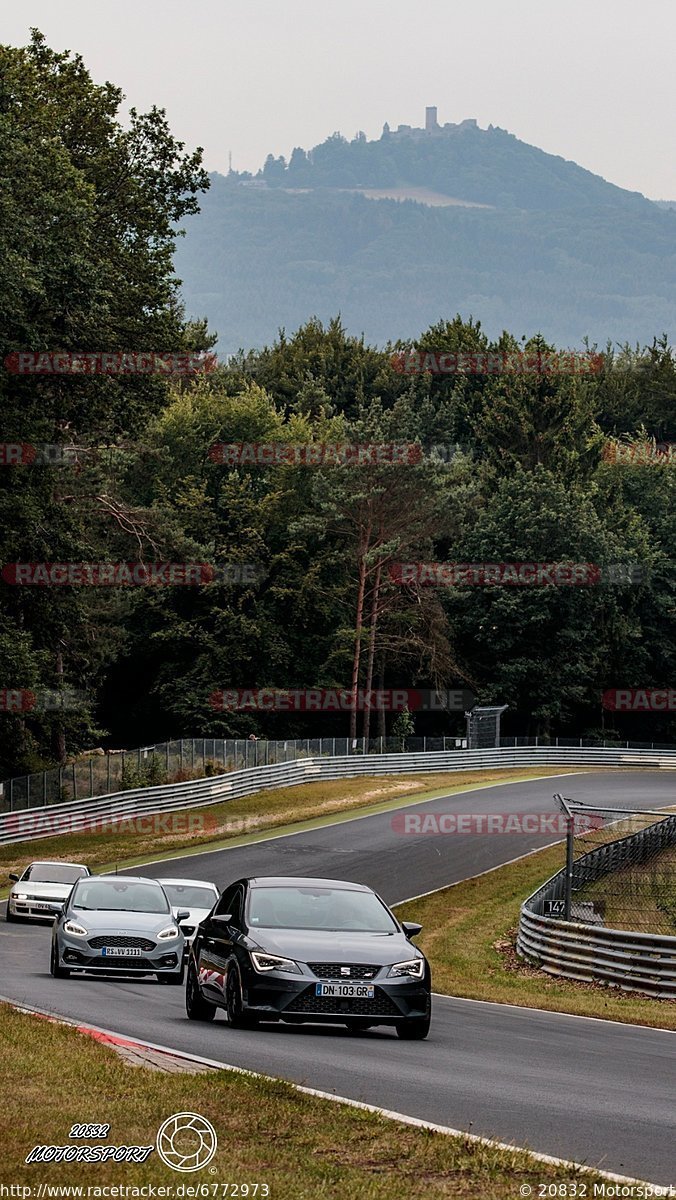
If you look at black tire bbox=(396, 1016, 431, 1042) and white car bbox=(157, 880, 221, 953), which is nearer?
black tire bbox=(396, 1016, 431, 1042)

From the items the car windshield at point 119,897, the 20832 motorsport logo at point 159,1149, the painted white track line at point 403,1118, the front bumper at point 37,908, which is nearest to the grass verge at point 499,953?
the car windshield at point 119,897

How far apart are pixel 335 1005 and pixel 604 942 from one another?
11.0 m

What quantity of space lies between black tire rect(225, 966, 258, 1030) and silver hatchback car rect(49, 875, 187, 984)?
19.2ft

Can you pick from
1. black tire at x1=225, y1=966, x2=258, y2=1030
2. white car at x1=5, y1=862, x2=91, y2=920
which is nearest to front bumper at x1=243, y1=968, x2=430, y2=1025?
black tire at x1=225, y1=966, x2=258, y2=1030

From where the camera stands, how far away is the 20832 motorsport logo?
7.38 meters

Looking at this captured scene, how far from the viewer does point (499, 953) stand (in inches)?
1119

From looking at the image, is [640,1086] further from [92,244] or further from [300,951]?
[92,244]

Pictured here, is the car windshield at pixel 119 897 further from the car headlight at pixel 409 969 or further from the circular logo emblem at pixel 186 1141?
the circular logo emblem at pixel 186 1141

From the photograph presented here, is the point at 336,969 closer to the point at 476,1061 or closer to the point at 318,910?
the point at 318,910

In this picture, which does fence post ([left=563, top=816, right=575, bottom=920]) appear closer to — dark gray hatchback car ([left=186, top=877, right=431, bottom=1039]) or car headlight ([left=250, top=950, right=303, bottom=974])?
dark gray hatchback car ([left=186, top=877, right=431, bottom=1039])

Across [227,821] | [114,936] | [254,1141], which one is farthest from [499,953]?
[227,821]

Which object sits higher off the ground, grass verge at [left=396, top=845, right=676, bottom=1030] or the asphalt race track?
the asphalt race track

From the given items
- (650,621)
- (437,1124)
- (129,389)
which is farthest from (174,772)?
(437,1124)

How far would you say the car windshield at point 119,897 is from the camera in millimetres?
20391
